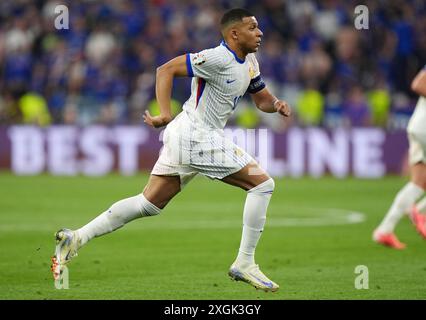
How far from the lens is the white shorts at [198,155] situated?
851cm

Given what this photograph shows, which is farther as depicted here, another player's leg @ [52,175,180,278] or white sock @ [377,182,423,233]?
white sock @ [377,182,423,233]

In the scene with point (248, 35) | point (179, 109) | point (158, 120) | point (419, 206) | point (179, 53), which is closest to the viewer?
point (158, 120)

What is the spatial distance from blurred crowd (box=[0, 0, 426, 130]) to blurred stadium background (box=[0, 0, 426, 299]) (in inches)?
1.5

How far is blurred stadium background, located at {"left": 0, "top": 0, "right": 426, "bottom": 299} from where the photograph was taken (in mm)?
14234

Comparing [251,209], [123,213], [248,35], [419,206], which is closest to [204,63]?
[248,35]

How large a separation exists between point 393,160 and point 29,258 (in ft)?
47.0

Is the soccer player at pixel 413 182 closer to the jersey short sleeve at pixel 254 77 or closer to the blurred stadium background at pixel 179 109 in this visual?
the blurred stadium background at pixel 179 109

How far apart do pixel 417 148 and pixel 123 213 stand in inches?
184

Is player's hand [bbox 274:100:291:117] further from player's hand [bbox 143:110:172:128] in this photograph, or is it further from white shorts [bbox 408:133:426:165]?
white shorts [bbox 408:133:426:165]

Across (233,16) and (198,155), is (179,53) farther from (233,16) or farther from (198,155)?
(198,155)

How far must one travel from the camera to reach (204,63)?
838 centimetres

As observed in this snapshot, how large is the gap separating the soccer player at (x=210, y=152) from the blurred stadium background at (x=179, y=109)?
2.79 metres

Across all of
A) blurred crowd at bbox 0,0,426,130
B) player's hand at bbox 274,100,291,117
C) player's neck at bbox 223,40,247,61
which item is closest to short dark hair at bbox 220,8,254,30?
player's neck at bbox 223,40,247,61

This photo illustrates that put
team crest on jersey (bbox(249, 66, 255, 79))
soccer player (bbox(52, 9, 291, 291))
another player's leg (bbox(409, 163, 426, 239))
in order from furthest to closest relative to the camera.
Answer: another player's leg (bbox(409, 163, 426, 239))
team crest on jersey (bbox(249, 66, 255, 79))
soccer player (bbox(52, 9, 291, 291))
